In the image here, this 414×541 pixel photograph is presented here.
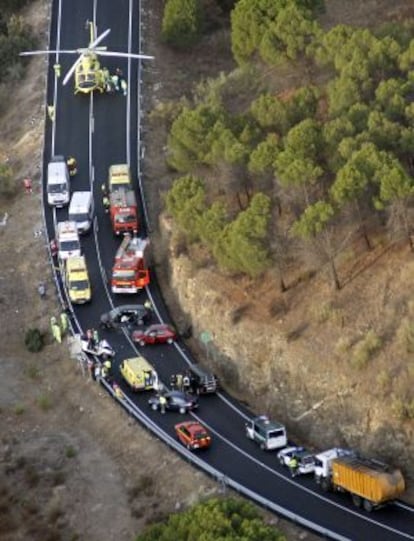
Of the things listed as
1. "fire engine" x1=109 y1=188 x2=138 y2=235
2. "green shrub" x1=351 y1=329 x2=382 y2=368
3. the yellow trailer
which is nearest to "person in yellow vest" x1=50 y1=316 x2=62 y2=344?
"fire engine" x1=109 y1=188 x2=138 y2=235


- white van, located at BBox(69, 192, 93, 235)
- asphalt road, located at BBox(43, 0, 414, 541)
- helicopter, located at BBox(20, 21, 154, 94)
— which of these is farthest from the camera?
helicopter, located at BBox(20, 21, 154, 94)

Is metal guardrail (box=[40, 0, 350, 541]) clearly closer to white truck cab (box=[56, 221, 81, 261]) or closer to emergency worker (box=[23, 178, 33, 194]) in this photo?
white truck cab (box=[56, 221, 81, 261])

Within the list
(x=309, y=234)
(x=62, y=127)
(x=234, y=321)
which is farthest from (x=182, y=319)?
(x=62, y=127)

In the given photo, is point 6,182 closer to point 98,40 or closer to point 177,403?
point 98,40

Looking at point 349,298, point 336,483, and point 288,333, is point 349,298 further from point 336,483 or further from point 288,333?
point 336,483

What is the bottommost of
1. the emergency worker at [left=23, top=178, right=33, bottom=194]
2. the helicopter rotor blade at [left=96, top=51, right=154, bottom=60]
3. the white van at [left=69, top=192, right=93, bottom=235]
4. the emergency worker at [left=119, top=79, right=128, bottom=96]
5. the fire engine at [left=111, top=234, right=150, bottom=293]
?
the fire engine at [left=111, top=234, right=150, bottom=293]

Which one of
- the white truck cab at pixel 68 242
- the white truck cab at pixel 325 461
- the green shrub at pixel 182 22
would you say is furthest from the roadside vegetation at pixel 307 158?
the green shrub at pixel 182 22

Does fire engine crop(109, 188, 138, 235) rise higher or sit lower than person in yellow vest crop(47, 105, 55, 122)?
lower
